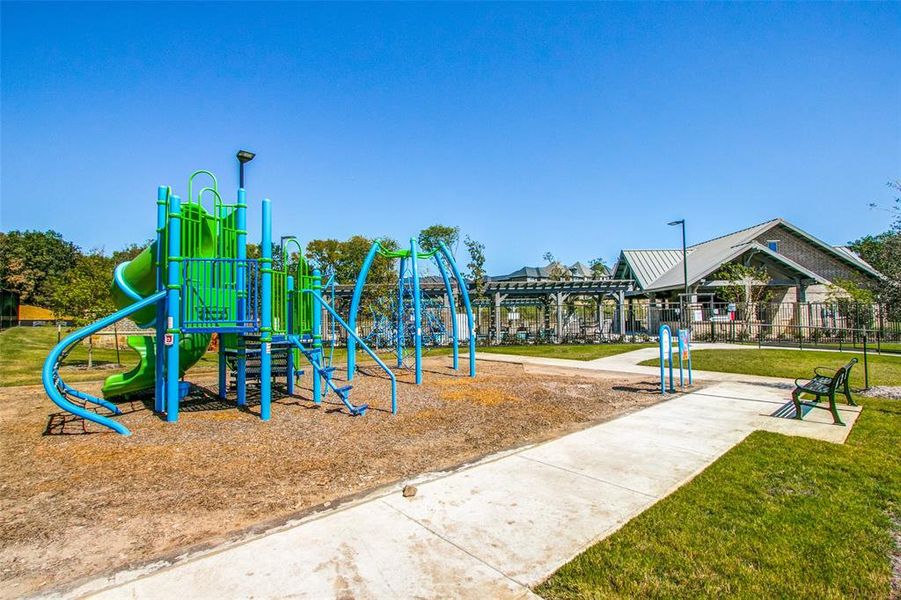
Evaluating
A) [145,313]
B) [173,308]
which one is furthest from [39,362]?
[173,308]

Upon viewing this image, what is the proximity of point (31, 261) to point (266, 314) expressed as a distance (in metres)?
72.6

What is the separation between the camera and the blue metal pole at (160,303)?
778 cm

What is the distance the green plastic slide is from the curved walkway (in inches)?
233

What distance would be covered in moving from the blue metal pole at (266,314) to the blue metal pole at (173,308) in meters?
1.28

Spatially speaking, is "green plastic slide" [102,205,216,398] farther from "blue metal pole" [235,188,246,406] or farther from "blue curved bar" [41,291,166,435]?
"blue curved bar" [41,291,166,435]

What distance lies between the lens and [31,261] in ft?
195

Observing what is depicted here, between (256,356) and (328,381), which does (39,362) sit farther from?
(328,381)

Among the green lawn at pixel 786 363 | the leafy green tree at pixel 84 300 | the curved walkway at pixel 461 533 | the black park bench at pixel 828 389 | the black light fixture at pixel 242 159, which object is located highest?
the black light fixture at pixel 242 159

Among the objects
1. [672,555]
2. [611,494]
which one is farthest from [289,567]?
[611,494]

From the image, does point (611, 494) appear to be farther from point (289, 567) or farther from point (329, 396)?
point (329, 396)

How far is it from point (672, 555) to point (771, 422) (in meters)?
5.42

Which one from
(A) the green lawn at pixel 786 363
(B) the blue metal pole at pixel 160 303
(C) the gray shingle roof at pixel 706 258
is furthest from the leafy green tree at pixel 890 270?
(C) the gray shingle roof at pixel 706 258

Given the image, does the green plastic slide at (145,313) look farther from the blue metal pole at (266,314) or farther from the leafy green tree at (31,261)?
the leafy green tree at (31,261)

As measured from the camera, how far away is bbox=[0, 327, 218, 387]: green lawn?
45.3 feet
